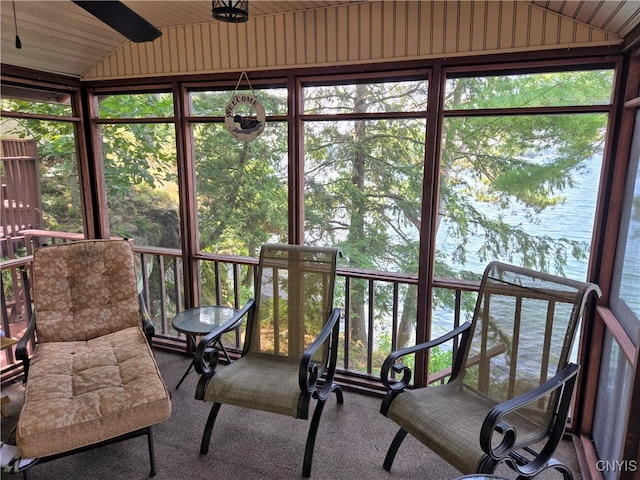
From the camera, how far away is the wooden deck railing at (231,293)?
3.13 meters

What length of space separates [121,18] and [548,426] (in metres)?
2.54

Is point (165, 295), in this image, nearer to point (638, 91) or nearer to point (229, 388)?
point (229, 388)

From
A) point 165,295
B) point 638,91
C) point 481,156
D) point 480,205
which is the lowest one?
point 165,295

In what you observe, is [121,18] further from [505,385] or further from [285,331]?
[505,385]

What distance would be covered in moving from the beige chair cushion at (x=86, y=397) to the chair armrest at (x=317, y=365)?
2.33 feet

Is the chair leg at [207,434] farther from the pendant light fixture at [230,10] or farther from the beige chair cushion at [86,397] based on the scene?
the pendant light fixture at [230,10]

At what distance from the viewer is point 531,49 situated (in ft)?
7.71

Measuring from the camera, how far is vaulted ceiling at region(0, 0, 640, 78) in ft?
7.01

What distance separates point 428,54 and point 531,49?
581 millimetres

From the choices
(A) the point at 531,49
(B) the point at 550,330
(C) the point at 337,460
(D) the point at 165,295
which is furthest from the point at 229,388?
(A) the point at 531,49

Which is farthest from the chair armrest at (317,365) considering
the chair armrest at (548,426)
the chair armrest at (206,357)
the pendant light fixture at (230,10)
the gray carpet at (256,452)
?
the pendant light fixture at (230,10)

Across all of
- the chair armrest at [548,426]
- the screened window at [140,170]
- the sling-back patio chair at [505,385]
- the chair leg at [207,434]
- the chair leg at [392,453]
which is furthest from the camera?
the screened window at [140,170]

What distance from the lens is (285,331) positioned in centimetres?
278

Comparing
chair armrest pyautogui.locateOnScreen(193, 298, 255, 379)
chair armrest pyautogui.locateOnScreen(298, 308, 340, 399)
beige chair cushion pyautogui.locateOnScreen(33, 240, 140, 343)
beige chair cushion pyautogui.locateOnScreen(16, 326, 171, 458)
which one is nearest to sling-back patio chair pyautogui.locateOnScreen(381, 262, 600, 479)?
chair armrest pyautogui.locateOnScreen(298, 308, 340, 399)
